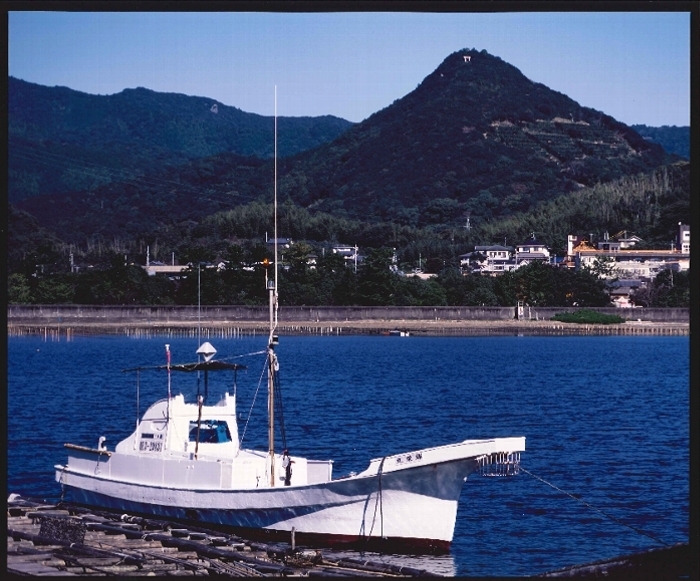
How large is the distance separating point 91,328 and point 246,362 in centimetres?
5419

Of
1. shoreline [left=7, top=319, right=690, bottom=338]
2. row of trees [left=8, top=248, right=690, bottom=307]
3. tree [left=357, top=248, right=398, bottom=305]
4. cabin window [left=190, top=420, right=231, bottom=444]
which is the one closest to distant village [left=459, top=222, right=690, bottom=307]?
row of trees [left=8, top=248, right=690, bottom=307]

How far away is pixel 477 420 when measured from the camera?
59.0 metres

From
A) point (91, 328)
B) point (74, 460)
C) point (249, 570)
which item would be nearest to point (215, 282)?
point (91, 328)

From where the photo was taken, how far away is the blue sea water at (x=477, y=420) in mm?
32906

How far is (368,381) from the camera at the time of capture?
8144 centimetres

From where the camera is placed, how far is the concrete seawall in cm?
14088

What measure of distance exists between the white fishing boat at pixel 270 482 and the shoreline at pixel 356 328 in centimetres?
10348

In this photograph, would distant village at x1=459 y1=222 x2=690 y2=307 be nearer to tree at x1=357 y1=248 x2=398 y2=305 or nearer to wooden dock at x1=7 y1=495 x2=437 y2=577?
tree at x1=357 y1=248 x2=398 y2=305

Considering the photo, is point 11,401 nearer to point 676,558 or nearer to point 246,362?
point 246,362

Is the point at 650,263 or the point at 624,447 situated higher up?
the point at 650,263

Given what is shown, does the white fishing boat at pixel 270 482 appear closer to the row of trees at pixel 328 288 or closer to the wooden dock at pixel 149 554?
the wooden dock at pixel 149 554

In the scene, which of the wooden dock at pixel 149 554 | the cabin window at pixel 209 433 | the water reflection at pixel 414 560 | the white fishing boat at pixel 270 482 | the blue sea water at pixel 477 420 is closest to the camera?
the wooden dock at pixel 149 554

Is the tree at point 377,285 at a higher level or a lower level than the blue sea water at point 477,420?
higher

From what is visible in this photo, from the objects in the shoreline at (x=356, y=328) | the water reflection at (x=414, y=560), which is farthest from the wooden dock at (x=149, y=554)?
the shoreline at (x=356, y=328)
